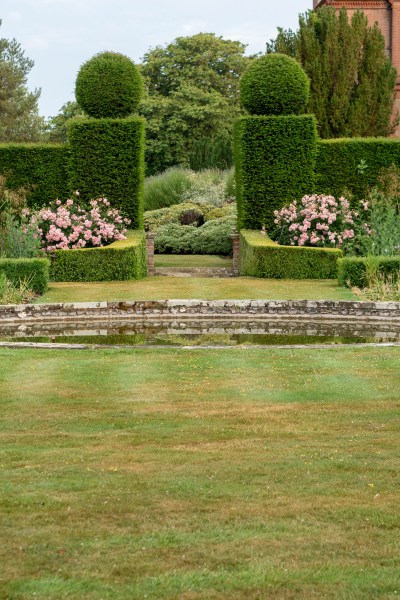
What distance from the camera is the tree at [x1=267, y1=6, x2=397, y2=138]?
111 ft

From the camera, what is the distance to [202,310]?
1580 cm

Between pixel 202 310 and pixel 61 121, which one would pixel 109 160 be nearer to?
pixel 202 310

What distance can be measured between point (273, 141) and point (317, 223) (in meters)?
2.44

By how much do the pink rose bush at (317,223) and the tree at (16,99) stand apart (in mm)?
34113

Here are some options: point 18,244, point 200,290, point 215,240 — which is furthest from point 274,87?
point 200,290

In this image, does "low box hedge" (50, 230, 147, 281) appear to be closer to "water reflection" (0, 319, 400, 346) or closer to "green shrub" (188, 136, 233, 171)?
"water reflection" (0, 319, 400, 346)

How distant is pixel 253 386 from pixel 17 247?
37.7ft

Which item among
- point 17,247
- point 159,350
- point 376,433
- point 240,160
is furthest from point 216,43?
point 376,433

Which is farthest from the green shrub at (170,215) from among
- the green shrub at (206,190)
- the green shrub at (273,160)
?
the green shrub at (273,160)

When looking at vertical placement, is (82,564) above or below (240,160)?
below

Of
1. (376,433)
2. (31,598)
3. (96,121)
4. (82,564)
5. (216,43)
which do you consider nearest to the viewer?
(31,598)

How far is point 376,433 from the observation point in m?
7.48

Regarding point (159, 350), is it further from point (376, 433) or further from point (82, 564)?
point (82, 564)

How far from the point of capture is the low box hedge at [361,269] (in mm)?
17578
